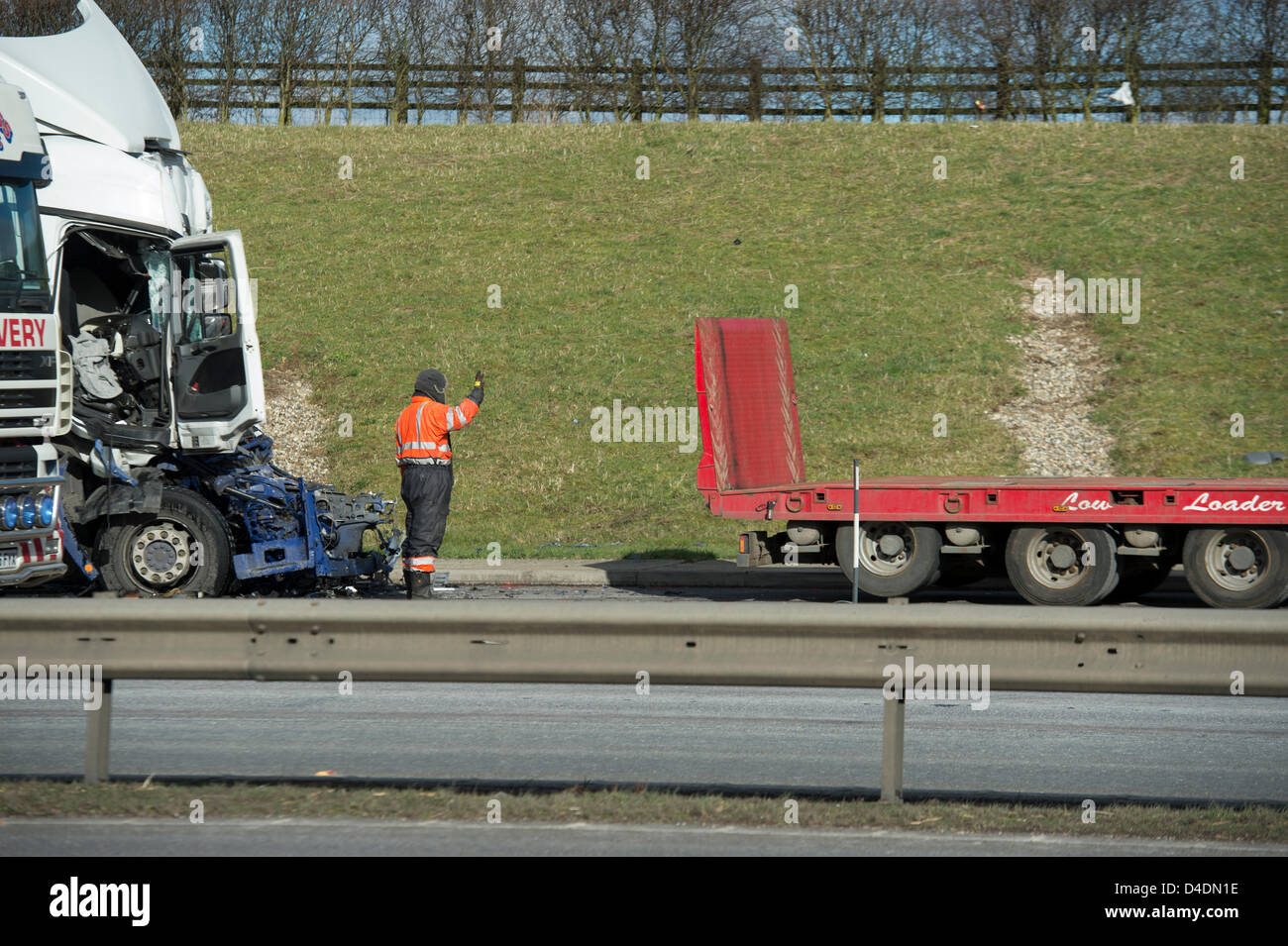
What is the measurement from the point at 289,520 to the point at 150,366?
189 centimetres

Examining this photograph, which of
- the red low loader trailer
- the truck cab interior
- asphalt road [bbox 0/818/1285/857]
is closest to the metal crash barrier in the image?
asphalt road [bbox 0/818/1285/857]

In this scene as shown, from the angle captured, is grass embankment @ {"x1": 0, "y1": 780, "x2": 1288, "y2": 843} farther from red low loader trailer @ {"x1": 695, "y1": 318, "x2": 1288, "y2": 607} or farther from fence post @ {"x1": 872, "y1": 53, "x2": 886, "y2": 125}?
fence post @ {"x1": 872, "y1": 53, "x2": 886, "y2": 125}

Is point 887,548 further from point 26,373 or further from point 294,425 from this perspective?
point 294,425

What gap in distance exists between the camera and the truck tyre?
11.1m

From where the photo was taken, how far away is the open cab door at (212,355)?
38.6 ft

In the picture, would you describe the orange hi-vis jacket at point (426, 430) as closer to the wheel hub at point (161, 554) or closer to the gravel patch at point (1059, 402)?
the wheel hub at point (161, 554)

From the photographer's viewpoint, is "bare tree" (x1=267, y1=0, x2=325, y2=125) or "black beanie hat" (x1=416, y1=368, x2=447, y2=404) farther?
"bare tree" (x1=267, y1=0, x2=325, y2=125)

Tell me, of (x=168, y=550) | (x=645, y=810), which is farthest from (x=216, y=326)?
(x=645, y=810)

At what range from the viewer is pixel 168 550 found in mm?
11188

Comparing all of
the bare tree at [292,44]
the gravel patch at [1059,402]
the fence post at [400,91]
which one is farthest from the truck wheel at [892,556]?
the bare tree at [292,44]

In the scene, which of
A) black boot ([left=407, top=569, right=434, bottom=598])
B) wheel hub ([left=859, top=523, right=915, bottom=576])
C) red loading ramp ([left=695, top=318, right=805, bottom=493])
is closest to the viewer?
black boot ([left=407, top=569, right=434, bottom=598])

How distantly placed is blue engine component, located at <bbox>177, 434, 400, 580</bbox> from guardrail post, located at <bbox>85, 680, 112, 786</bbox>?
216 inches

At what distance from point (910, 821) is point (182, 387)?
28.3 ft
